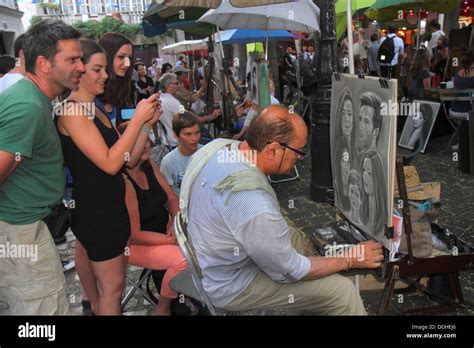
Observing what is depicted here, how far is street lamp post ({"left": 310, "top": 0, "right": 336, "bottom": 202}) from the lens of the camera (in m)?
4.75

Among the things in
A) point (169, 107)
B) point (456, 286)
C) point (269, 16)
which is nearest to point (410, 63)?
point (269, 16)

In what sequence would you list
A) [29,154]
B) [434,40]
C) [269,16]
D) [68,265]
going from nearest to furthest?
[29,154] < [68,265] < [269,16] < [434,40]

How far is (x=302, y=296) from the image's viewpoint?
2.02 metres

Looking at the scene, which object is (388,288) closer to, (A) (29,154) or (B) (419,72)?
(A) (29,154)

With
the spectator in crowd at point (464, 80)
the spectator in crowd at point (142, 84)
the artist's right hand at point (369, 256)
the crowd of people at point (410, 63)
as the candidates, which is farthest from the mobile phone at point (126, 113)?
the spectator in crowd at point (142, 84)

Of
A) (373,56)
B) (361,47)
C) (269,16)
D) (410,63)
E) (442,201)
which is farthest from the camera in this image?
(361,47)

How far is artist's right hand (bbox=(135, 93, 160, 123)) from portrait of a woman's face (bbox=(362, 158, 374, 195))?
125 centimetres

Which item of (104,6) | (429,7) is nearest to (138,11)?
(104,6)

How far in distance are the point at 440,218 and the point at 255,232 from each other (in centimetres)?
323

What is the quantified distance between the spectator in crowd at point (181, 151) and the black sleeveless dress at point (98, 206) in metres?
1.49

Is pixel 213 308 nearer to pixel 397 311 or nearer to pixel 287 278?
pixel 287 278

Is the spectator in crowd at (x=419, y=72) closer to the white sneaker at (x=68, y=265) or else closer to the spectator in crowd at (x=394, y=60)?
the spectator in crowd at (x=394, y=60)

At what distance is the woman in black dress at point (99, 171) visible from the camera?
6.70 ft

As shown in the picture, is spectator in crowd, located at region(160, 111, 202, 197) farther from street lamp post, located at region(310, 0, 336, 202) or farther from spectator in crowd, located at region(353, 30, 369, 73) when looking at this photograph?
spectator in crowd, located at region(353, 30, 369, 73)
